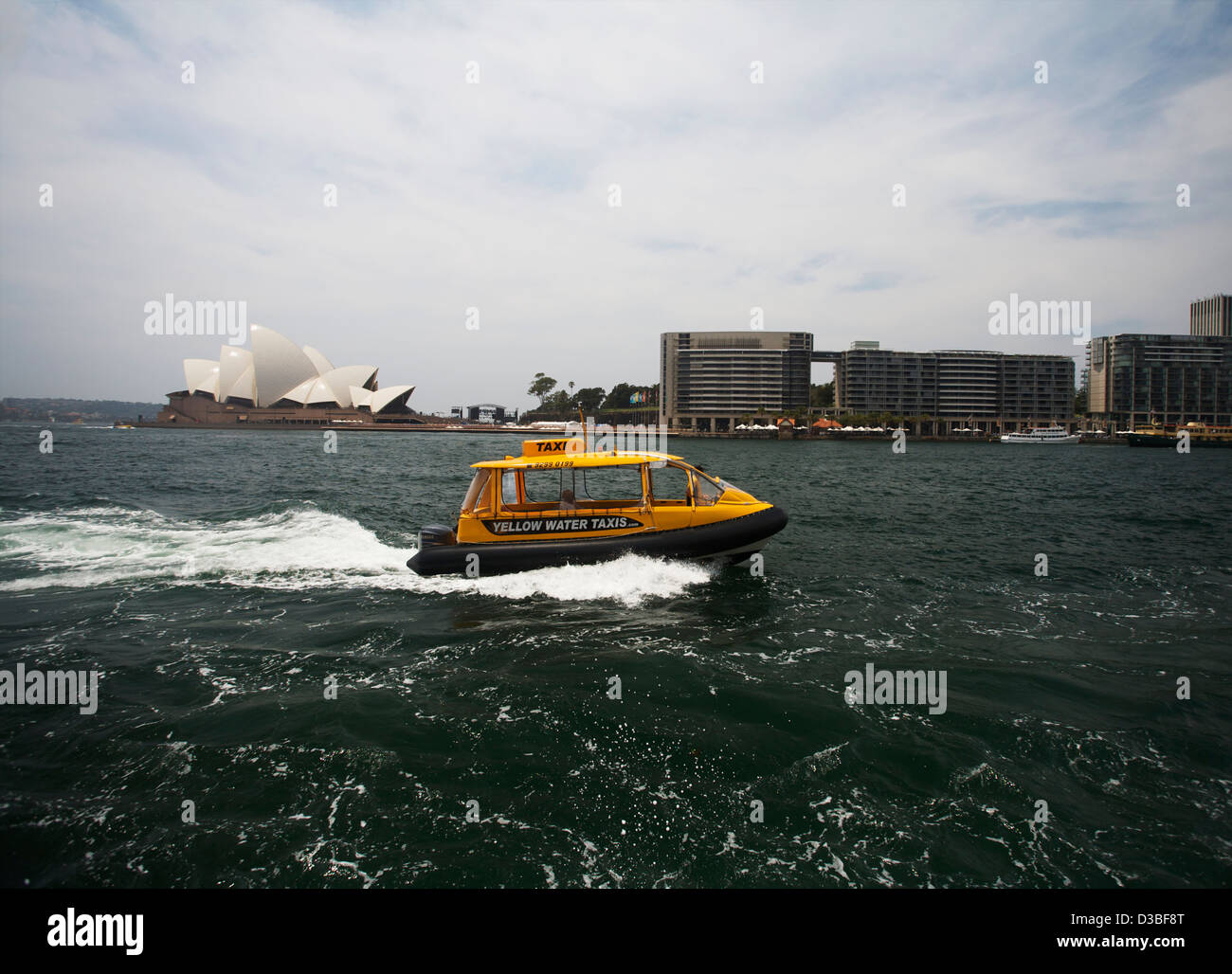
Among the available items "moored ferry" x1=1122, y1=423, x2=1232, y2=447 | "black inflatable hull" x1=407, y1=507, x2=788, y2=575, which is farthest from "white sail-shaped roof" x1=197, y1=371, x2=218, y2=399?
"moored ferry" x1=1122, y1=423, x2=1232, y2=447

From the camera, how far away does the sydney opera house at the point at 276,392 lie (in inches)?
4486

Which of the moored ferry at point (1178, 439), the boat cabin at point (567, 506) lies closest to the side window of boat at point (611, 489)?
the boat cabin at point (567, 506)

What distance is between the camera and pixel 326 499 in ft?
78.0

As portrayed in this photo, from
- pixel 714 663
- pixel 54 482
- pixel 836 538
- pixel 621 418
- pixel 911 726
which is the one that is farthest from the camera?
pixel 621 418

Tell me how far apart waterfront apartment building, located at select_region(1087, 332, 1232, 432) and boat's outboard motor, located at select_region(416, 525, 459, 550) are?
158 meters

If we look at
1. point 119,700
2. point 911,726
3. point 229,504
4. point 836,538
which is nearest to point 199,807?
point 119,700

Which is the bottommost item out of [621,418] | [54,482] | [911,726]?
[911,726]

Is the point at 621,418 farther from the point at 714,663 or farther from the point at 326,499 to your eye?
the point at 714,663

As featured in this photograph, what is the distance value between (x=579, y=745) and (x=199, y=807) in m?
3.28

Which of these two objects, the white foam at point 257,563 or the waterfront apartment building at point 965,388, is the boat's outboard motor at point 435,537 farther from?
the waterfront apartment building at point 965,388

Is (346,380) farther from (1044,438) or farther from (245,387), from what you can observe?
(1044,438)

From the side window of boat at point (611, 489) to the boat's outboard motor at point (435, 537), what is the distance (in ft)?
9.74

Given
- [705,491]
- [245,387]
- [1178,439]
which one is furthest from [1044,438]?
[245,387]

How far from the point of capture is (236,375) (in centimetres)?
11912
